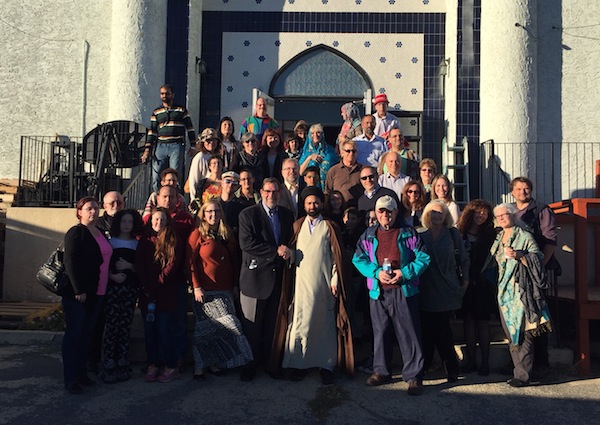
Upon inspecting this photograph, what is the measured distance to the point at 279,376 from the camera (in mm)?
5055

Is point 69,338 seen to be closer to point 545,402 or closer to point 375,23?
point 545,402

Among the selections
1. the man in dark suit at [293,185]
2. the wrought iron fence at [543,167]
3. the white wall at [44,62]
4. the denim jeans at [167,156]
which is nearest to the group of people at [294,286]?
the man in dark suit at [293,185]

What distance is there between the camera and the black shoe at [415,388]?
15.4ft

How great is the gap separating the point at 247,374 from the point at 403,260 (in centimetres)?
170

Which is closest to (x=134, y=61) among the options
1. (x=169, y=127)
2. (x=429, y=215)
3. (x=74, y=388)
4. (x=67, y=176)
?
(x=67, y=176)

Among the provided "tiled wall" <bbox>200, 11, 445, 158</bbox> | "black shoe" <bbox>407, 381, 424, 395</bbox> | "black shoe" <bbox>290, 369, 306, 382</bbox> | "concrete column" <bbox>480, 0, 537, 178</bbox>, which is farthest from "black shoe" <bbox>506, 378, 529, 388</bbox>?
"tiled wall" <bbox>200, 11, 445, 158</bbox>

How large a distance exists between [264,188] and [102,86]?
7067 millimetres

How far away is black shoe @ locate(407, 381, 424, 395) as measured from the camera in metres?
4.68

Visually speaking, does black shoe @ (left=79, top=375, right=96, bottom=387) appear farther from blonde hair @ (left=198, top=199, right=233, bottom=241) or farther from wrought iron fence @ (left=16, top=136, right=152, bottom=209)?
wrought iron fence @ (left=16, top=136, right=152, bottom=209)

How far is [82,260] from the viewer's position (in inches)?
184

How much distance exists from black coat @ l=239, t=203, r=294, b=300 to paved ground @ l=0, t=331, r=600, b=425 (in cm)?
83

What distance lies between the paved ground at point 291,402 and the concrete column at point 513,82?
5.53 metres

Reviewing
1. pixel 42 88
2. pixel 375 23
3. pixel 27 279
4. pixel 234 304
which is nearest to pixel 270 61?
pixel 375 23

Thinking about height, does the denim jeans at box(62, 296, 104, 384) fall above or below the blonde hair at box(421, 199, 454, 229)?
below
